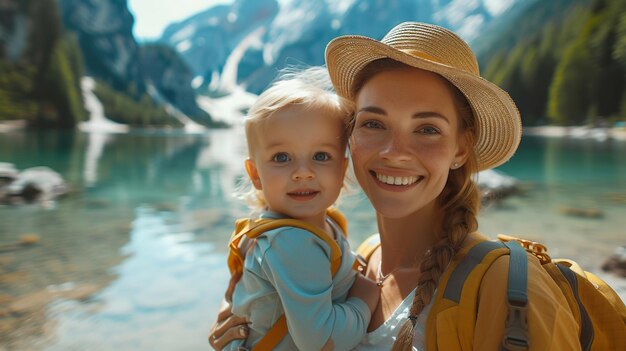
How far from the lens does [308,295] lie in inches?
62.2

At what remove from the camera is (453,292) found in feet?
4.57

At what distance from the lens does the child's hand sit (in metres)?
1.79

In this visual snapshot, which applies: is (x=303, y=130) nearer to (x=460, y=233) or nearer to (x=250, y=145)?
(x=250, y=145)

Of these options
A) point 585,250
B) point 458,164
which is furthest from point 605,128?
point 458,164

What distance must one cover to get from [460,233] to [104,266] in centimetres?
635

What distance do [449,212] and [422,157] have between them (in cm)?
30

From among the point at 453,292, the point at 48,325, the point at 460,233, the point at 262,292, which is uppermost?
the point at 460,233

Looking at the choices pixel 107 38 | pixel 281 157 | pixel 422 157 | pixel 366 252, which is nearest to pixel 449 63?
pixel 422 157

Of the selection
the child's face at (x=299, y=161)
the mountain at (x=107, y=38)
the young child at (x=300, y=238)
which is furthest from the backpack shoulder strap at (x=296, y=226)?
the mountain at (x=107, y=38)

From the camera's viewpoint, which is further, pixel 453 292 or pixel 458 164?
pixel 458 164

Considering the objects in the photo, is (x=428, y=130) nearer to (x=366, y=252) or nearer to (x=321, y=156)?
(x=321, y=156)

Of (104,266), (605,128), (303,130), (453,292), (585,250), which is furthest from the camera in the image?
(605,128)

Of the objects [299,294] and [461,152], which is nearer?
[299,294]

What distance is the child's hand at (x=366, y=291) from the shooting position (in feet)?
5.87
